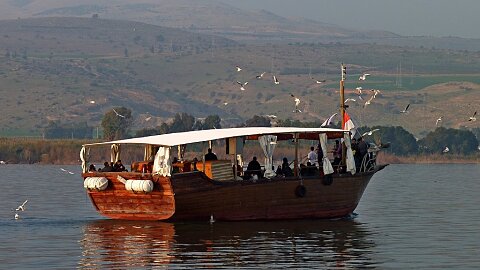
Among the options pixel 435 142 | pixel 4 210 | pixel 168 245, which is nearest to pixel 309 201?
pixel 168 245

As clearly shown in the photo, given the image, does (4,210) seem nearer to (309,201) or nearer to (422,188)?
(309,201)

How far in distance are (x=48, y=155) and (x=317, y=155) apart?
71599mm

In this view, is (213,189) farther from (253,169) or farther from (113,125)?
(113,125)

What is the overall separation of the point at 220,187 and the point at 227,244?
5287mm

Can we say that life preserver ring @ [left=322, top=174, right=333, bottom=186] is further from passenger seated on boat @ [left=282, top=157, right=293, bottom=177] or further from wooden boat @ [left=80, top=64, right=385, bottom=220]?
passenger seated on boat @ [left=282, top=157, right=293, bottom=177]

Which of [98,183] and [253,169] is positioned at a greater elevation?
[253,169]

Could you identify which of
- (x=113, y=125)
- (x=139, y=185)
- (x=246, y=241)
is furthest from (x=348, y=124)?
(x=113, y=125)

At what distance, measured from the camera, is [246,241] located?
39.7m

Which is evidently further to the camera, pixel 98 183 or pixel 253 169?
pixel 253 169

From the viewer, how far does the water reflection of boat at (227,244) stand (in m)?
34.8

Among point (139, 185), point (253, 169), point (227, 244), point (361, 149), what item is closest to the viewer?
point (227, 244)

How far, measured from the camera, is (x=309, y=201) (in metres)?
46.3

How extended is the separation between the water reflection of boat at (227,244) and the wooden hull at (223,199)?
0.41 meters

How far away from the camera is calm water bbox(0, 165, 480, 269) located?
34.9 meters
